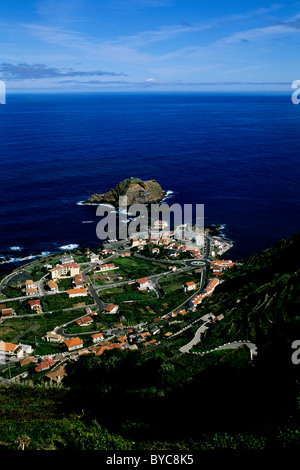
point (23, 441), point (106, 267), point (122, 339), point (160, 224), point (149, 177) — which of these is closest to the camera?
point (23, 441)

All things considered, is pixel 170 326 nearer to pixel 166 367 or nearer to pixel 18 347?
pixel 166 367

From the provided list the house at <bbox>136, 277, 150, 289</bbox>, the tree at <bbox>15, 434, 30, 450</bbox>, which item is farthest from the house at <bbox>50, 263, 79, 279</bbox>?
the tree at <bbox>15, 434, 30, 450</bbox>

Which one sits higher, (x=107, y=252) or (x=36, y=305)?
(x=107, y=252)

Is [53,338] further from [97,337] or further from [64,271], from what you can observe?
[64,271]

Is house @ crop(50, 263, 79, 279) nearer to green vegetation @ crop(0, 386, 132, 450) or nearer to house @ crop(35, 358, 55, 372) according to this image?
house @ crop(35, 358, 55, 372)

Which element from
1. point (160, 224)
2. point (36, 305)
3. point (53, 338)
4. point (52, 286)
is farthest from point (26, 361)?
point (160, 224)
